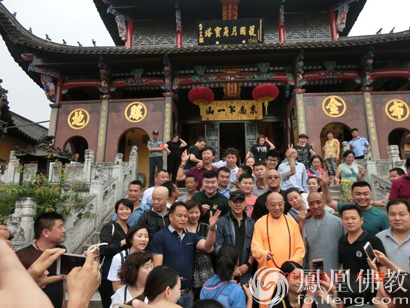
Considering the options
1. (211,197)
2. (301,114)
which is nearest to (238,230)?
(211,197)

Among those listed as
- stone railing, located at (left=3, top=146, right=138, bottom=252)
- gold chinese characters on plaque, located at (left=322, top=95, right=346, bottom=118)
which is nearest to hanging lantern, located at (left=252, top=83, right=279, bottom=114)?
gold chinese characters on plaque, located at (left=322, top=95, right=346, bottom=118)

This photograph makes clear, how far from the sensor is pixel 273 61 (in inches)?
403

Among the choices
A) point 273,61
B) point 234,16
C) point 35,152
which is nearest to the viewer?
point 35,152

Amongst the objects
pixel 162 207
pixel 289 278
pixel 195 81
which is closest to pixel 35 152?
pixel 195 81

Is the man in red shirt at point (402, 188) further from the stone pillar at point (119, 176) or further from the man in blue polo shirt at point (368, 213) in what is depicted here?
the stone pillar at point (119, 176)

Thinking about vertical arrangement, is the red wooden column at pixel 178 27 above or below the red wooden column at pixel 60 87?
above

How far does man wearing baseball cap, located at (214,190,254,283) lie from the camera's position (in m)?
2.92

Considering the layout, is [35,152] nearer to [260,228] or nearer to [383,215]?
[260,228]

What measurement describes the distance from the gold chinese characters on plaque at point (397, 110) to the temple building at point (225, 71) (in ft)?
0.11

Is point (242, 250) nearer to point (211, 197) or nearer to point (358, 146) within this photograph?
point (211, 197)

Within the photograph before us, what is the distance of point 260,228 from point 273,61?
849 centimetres

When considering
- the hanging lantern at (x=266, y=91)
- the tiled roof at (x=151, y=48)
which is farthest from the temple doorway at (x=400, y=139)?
the hanging lantern at (x=266, y=91)

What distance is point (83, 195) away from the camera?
5285 mm

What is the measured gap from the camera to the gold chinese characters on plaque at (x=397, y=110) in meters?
9.57
